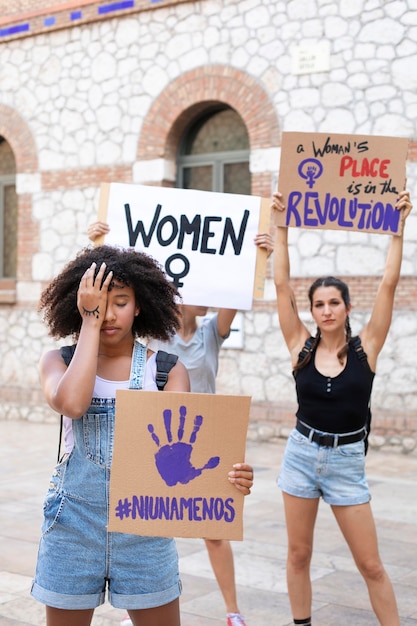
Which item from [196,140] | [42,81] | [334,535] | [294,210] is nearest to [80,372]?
[294,210]

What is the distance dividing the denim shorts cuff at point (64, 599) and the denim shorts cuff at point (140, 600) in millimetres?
67

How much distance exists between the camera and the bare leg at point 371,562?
4070 mm

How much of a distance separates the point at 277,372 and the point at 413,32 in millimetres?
4298

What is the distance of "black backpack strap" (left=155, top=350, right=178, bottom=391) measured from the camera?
117 inches

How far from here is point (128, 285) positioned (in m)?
3.02

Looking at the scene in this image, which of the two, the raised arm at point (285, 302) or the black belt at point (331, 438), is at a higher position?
the raised arm at point (285, 302)

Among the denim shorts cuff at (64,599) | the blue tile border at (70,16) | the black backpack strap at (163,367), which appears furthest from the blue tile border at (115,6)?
the denim shorts cuff at (64,599)

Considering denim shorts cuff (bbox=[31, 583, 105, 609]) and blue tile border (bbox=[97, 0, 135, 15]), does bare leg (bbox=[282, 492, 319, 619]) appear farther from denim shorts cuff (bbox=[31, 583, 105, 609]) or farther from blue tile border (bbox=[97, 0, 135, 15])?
blue tile border (bbox=[97, 0, 135, 15])

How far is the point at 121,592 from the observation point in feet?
9.32

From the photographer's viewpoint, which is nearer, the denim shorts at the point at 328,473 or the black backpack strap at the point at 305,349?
the denim shorts at the point at 328,473

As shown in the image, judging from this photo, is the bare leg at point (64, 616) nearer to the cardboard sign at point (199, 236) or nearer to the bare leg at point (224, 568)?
the bare leg at point (224, 568)

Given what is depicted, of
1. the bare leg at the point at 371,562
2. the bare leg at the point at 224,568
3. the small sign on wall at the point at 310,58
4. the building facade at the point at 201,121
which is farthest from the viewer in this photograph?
the small sign on wall at the point at 310,58

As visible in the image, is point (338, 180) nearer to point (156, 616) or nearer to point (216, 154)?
point (156, 616)

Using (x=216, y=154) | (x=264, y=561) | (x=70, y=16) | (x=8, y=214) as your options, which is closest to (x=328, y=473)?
(x=264, y=561)
